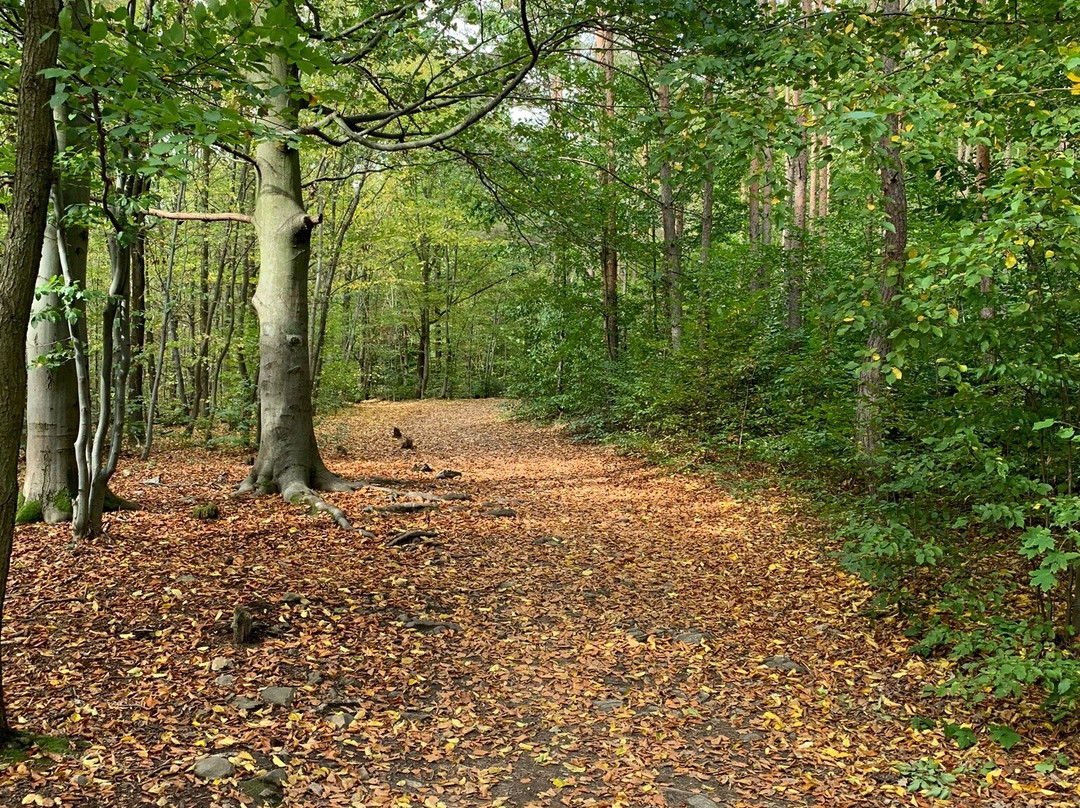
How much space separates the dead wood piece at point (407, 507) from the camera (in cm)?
776

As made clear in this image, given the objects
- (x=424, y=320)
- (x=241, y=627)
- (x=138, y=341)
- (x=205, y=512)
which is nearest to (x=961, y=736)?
(x=241, y=627)

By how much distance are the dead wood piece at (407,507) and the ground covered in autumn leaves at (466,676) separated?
0.45m

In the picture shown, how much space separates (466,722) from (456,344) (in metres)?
28.9

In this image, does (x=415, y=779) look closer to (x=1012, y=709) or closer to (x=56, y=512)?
(x=1012, y=709)

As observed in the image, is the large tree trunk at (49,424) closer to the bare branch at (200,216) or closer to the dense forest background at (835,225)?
the dense forest background at (835,225)

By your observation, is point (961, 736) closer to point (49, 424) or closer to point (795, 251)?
point (49, 424)

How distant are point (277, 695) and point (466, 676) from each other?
1186 millimetres

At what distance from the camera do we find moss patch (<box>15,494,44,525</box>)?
18.4 ft

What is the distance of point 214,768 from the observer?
3.07 meters

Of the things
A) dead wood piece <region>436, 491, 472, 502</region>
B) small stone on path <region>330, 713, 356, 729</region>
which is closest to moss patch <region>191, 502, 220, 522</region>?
dead wood piece <region>436, 491, 472, 502</region>

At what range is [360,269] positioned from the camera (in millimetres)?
24969

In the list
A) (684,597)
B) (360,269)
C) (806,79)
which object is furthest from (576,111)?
(360,269)

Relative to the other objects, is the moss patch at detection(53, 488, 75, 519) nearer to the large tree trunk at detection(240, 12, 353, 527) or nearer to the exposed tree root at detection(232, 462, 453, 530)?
the exposed tree root at detection(232, 462, 453, 530)

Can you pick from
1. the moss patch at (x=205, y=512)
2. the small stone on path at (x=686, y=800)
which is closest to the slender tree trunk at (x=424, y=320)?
the moss patch at (x=205, y=512)
